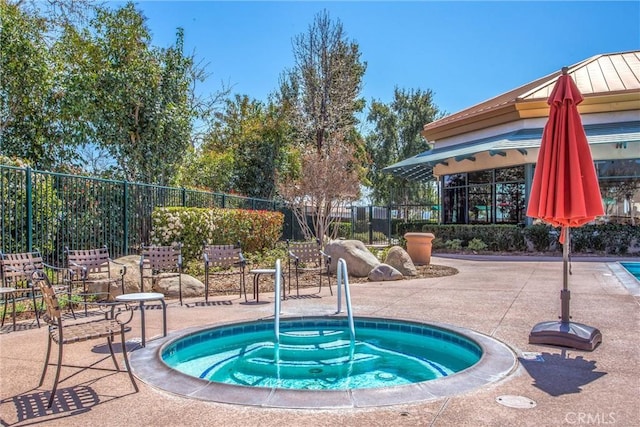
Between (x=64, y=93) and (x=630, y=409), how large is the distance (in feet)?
49.2

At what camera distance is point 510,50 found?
17.6m

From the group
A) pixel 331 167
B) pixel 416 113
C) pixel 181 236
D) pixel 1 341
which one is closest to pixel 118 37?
pixel 181 236

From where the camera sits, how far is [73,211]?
31.8 ft

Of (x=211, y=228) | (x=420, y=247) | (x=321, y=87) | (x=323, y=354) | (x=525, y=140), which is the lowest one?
(x=323, y=354)

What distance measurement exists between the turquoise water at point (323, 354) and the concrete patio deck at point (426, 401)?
0.41m

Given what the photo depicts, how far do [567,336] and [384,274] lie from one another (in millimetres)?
5836

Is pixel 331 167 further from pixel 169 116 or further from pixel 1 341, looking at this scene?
pixel 1 341

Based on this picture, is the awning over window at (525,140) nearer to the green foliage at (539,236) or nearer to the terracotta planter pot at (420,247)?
the green foliage at (539,236)

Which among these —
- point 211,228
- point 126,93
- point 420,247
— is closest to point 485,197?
point 420,247

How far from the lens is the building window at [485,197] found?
18969 millimetres

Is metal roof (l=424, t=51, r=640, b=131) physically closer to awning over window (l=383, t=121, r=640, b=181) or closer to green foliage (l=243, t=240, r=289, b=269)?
awning over window (l=383, t=121, r=640, b=181)

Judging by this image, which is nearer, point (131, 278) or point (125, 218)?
point (131, 278)

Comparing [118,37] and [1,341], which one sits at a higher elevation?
[118,37]

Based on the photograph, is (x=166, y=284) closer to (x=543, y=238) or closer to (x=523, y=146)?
(x=523, y=146)
